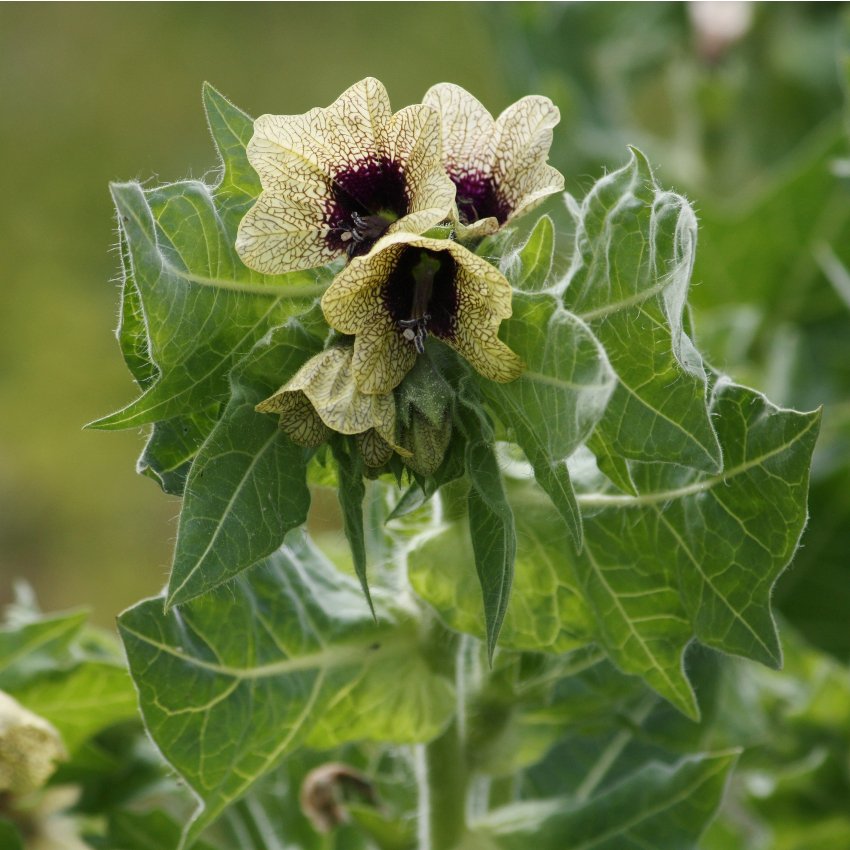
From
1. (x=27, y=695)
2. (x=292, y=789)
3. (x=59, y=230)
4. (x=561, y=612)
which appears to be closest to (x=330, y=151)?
(x=561, y=612)

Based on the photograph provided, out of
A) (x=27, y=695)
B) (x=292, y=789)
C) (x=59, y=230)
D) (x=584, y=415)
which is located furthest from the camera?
(x=59, y=230)

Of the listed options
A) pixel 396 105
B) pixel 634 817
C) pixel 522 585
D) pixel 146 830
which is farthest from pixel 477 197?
pixel 396 105

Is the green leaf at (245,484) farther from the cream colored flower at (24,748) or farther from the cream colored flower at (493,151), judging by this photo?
the cream colored flower at (24,748)

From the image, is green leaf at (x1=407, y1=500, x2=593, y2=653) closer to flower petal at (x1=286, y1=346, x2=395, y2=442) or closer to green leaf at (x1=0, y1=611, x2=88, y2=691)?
flower petal at (x1=286, y1=346, x2=395, y2=442)

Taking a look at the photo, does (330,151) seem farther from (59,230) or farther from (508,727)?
(59,230)

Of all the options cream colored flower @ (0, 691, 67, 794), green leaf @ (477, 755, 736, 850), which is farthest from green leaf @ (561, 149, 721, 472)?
cream colored flower @ (0, 691, 67, 794)

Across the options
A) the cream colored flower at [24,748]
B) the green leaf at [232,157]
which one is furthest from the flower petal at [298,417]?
the cream colored flower at [24,748]
